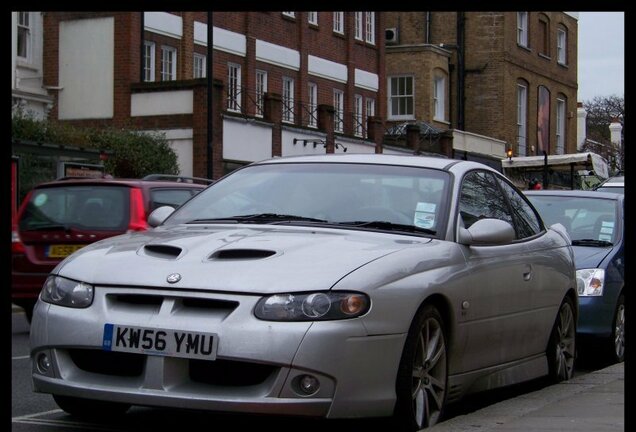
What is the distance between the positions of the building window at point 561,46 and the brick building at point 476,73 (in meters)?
1.20

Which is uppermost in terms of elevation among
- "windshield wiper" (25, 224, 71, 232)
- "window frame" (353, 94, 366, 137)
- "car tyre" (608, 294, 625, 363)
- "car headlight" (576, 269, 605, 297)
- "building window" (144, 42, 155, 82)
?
"building window" (144, 42, 155, 82)

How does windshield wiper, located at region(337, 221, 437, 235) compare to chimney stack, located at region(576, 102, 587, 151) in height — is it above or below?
below

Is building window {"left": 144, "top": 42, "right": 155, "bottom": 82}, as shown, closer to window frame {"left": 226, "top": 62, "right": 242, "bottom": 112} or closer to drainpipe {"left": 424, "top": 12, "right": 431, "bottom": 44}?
window frame {"left": 226, "top": 62, "right": 242, "bottom": 112}

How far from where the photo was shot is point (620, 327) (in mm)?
10539

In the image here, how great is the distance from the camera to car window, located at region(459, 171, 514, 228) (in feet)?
24.2

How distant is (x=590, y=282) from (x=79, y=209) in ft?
18.5

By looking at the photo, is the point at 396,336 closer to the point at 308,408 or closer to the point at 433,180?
the point at 308,408

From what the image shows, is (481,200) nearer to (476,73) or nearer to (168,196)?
(168,196)

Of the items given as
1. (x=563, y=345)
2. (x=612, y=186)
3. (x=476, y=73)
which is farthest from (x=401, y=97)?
(x=563, y=345)

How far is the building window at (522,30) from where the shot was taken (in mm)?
52031

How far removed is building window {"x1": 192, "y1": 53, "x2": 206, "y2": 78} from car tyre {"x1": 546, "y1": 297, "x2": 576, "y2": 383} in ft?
86.3

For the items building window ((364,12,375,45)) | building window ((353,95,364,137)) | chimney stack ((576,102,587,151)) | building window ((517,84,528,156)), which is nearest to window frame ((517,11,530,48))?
building window ((517,84,528,156))

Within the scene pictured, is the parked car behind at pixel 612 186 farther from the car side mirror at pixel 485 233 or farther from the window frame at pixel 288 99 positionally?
the window frame at pixel 288 99

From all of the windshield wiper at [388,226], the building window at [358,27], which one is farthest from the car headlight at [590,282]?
the building window at [358,27]
